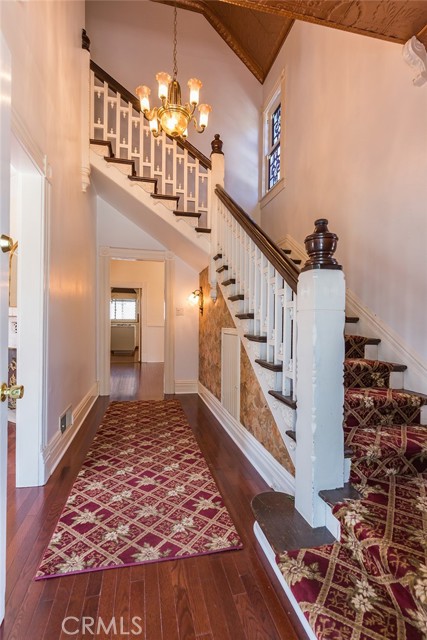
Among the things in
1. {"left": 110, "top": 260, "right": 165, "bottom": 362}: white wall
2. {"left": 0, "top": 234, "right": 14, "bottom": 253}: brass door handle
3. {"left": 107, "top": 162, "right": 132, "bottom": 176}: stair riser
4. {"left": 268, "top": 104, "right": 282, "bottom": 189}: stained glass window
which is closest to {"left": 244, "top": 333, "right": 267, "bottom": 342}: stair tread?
{"left": 0, "top": 234, "right": 14, "bottom": 253}: brass door handle

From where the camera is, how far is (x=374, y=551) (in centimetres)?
107

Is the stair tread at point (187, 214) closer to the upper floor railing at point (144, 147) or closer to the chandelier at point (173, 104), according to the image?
the upper floor railing at point (144, 147)

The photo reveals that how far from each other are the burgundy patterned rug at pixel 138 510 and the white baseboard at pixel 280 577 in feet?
0.37

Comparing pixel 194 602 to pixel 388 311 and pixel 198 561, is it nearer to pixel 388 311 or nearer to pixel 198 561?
pixel 198 561

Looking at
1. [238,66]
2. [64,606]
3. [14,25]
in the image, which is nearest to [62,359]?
[64,606]

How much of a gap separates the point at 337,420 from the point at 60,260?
2315 millimetres

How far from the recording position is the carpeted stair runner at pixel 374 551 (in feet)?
3.08

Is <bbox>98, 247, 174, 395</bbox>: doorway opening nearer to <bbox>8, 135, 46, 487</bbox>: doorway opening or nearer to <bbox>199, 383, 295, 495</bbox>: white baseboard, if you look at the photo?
<bbox>199, 383, 295, 495</bbox>: white baseboard

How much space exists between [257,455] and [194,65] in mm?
5815

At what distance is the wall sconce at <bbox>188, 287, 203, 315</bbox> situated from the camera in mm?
4461

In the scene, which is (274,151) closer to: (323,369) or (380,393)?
(380,393)

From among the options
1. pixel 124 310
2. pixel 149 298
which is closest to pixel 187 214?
pixel 149 298

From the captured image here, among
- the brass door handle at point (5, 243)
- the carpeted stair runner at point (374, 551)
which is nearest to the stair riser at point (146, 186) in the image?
the brass door handle at point (5, 243)

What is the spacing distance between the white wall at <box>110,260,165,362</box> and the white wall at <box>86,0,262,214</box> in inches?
153
